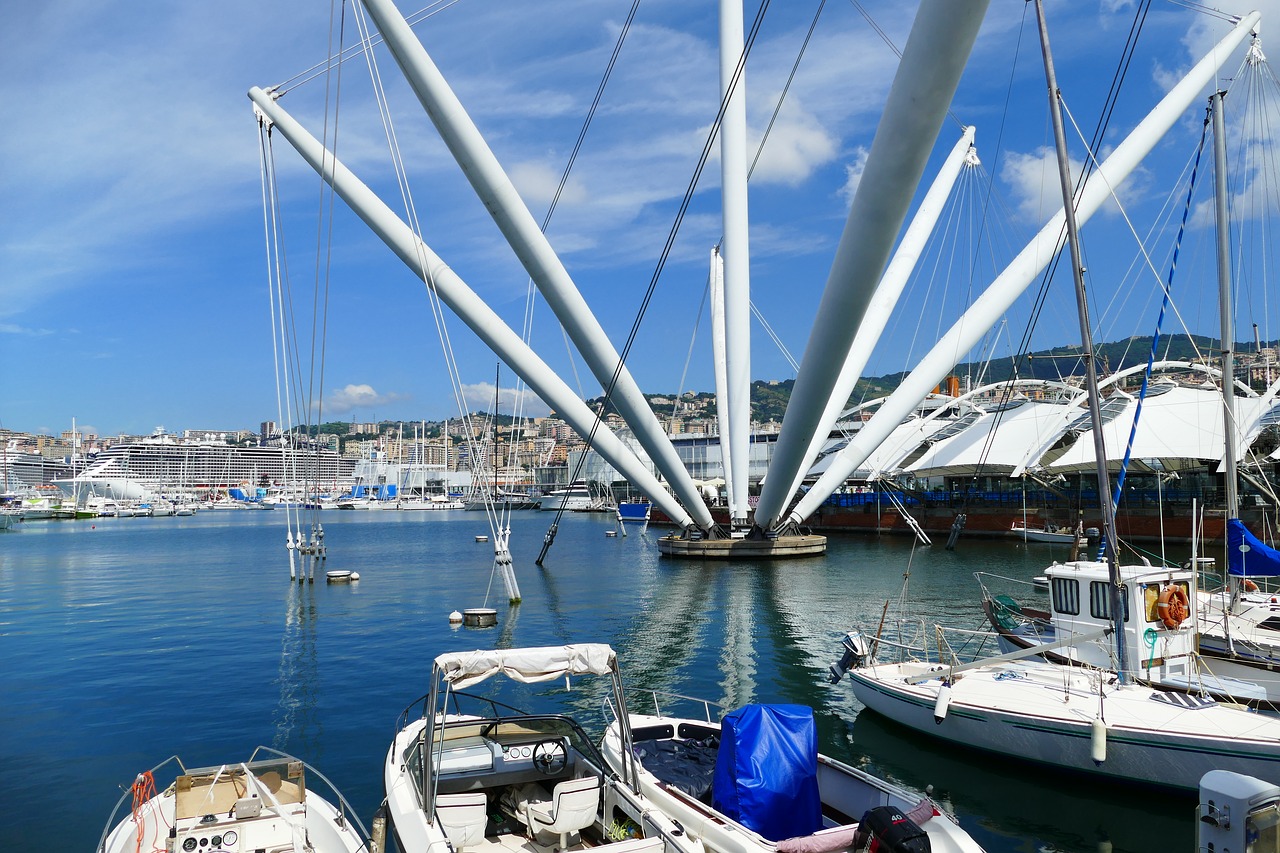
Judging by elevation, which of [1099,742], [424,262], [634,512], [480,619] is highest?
[424,262]

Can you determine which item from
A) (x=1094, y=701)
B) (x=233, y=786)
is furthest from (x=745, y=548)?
(x=233, y=786)

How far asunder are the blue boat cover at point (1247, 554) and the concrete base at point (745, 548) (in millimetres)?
23815

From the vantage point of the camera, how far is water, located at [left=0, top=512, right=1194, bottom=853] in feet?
32.9

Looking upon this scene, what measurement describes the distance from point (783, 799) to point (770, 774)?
216mm

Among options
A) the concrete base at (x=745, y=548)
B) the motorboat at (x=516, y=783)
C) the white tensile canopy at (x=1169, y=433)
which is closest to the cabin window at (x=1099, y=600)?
the motorboat at (x=516, y=783)

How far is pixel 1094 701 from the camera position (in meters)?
10.4

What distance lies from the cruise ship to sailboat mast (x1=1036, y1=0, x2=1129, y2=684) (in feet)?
480

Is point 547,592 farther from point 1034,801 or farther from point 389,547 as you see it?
point 389,547

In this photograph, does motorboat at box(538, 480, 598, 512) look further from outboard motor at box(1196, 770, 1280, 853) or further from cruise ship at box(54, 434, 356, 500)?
outboard motor at box(1196, 770, 1280, 853)

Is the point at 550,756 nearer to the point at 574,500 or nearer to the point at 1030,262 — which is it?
the point at 1030,262

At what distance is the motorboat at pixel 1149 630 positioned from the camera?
11.1 metres

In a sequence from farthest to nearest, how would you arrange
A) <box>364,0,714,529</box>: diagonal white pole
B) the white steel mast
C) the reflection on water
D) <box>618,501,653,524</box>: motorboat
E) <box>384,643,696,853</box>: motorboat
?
<box>618,501,653,524</box>: motorboat
the white steel mast
<box>364,0,714,529</box>: diagonal white pole
the reflection on water
<box>384,643,696,853</box>: motorboat

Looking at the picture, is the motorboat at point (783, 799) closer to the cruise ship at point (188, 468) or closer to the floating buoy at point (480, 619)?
the floating buoy at point (480, 619)

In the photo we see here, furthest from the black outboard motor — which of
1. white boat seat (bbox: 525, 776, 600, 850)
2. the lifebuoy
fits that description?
the lifebuoy
